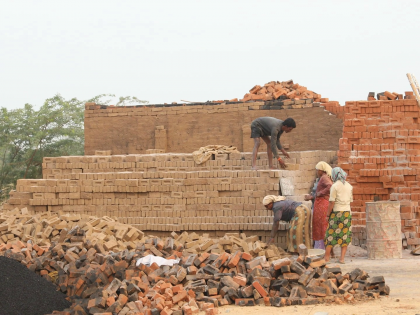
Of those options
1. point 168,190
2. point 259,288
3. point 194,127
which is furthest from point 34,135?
point 259,288

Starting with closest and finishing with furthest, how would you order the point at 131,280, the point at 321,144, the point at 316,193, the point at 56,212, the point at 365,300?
1. the point at 365,300
2. the point at 131,280
3. the point at 316,193
4. the point at 56,212
5. the point at 321,144

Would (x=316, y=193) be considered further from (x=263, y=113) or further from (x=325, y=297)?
(x=263, y=113)

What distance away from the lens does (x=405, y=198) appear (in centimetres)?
1218

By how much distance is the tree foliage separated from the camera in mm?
25516

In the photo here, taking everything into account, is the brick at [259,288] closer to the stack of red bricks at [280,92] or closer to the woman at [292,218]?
the woman at [292,218]

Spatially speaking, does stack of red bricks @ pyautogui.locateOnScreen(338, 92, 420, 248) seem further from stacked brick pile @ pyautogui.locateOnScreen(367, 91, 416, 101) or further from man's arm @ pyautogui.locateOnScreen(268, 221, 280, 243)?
man's arm @ pyautogui.locateOnScreen(268, 221, 280, 243)

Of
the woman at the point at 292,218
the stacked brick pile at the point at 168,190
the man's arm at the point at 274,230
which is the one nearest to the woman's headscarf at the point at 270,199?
the woman at the point at 292,218

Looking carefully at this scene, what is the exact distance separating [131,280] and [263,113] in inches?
350

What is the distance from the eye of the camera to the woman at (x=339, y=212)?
9.98 meters

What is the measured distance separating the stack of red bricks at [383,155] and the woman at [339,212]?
2120 mm

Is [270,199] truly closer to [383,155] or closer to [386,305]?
[383,155]

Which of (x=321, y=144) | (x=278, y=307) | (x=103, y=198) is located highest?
(x=321, y=144)

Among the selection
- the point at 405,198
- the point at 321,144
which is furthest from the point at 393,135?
the point at 321,144

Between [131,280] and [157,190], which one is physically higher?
[157,190]
